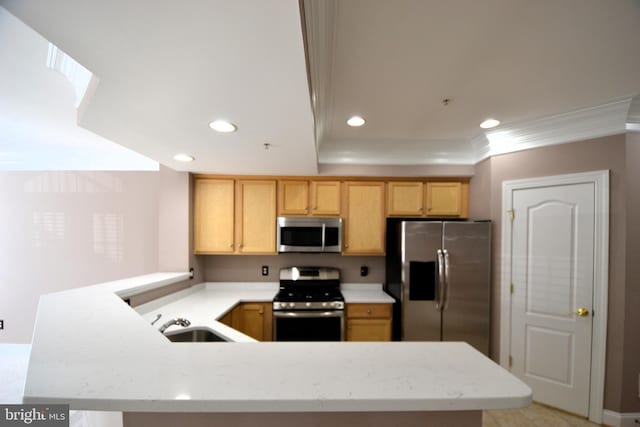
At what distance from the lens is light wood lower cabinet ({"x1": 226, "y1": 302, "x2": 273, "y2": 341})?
8.69 feet

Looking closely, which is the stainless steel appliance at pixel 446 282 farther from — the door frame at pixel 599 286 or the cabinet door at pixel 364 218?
the door frame at pixel 599 286

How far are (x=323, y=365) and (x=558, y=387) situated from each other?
2.84 metres

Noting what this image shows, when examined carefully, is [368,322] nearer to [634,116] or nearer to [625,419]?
[625,419]

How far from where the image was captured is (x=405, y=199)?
295cm

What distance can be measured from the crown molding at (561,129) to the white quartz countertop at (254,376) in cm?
242

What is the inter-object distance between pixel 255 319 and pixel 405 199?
2.27 m

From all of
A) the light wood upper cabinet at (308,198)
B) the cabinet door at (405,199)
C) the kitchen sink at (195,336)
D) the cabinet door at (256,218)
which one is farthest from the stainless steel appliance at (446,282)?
the kitchen sink at (195,336)

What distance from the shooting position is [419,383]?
0.64 m

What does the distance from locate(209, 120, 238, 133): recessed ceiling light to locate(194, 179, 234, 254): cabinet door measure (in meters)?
1.41

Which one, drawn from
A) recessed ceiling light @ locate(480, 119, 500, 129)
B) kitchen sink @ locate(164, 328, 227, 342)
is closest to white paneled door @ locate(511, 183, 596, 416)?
recessed ceiling light @ locate(480, 119, 500, 129)

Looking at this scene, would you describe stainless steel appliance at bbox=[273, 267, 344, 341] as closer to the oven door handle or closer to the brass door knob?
the oven door handle

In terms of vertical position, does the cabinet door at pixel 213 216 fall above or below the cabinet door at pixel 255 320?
above

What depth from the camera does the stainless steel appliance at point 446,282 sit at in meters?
2.48

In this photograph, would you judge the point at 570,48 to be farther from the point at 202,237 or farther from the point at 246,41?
the point at 202,237
